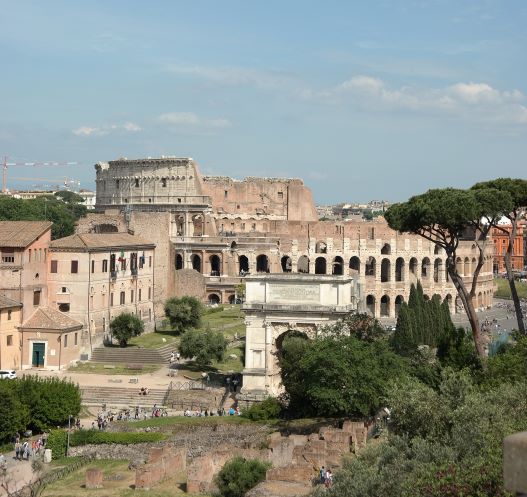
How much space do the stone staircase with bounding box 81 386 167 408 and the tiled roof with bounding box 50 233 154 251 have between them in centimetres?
1075

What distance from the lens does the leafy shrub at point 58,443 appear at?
32.1 metres

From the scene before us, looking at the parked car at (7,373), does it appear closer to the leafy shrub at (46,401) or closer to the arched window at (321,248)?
the leafy shrub at (46,401)

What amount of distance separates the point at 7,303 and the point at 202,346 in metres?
9.21

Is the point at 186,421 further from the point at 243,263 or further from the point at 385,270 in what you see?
the point at 385,270

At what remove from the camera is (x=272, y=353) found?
3966 cm

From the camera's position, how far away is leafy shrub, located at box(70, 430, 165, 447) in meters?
32.2

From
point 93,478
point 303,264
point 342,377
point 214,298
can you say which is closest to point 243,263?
point 303,264

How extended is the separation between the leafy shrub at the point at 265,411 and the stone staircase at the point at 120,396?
4.92 m

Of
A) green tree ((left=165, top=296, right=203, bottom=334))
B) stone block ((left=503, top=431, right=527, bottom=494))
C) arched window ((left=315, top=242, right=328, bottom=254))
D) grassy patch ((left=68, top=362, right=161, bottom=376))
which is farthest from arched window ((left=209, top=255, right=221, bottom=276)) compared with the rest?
stone block ((left=503, top=431, right=527, bottom=494))

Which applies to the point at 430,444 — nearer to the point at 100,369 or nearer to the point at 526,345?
the point at 526,345

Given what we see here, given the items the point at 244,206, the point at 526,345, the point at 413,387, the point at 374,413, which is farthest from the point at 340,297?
the point at 244,206

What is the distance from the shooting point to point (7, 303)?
42656 mm

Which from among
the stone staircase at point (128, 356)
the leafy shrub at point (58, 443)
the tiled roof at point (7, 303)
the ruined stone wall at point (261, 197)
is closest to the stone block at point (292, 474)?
the leafy shrub at point (58, 443)

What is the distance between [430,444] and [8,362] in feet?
91.4
